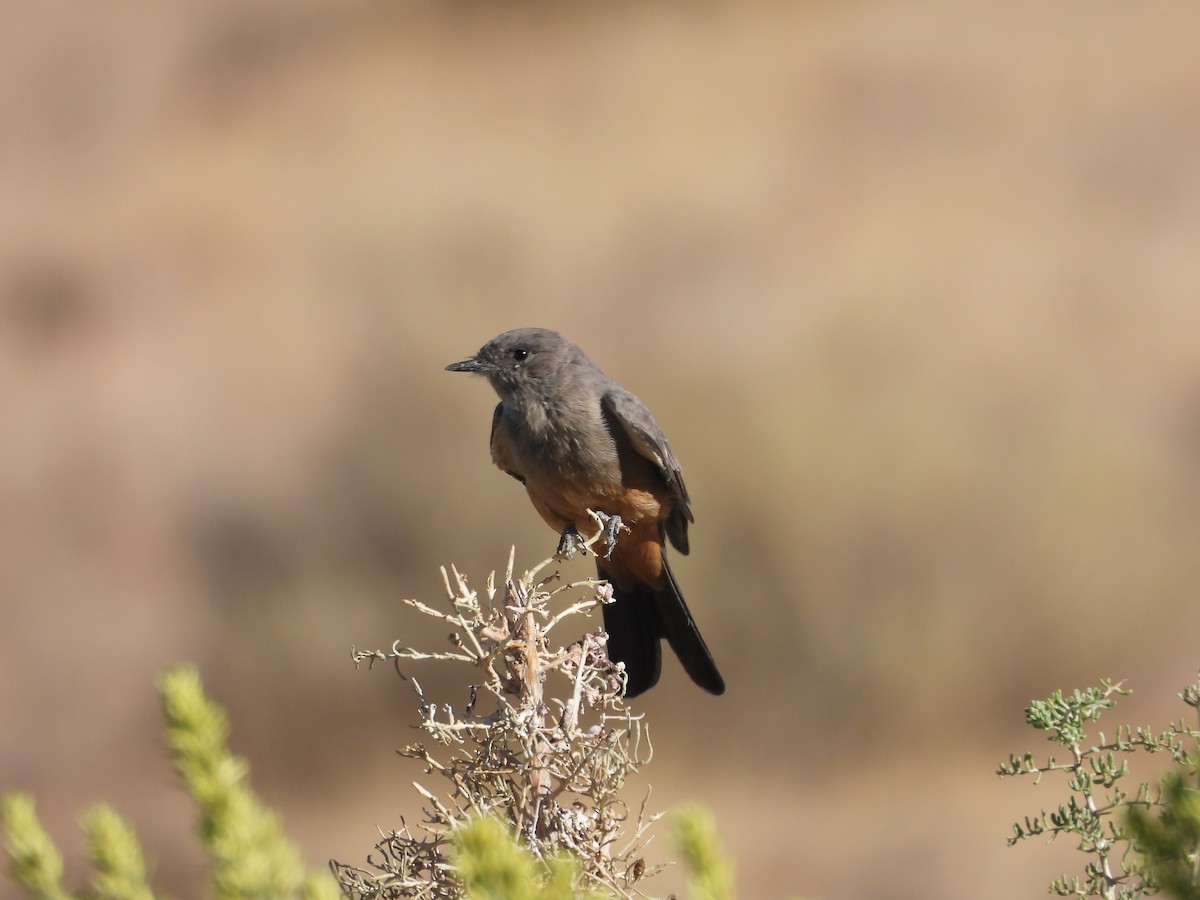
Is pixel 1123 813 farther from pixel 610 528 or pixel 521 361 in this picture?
pixel 521 361

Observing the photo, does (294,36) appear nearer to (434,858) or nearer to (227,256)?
(227,256)

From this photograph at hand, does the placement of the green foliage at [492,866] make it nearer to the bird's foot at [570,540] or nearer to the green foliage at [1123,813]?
the green foliage at [1123,813]

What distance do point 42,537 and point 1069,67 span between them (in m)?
8.39

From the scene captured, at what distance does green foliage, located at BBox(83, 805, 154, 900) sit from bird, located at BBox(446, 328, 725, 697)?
2.92 meters

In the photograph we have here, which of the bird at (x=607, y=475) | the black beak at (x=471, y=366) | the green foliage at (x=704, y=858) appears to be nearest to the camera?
the green foliage at (x=704, y=858)

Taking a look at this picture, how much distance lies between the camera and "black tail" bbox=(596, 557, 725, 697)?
435cm

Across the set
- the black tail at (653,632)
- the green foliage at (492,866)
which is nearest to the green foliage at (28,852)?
the green foliage at (492,866)

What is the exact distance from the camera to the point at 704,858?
3.65 ft

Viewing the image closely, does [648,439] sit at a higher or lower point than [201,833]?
higher

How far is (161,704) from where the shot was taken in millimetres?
1221

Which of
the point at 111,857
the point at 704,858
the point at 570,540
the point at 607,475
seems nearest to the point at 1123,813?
the point at 704,858

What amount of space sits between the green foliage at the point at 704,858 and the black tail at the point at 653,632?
3.22 meters

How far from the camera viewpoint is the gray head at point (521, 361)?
4516mm

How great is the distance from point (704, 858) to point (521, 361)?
355cm
